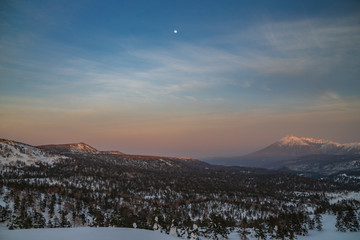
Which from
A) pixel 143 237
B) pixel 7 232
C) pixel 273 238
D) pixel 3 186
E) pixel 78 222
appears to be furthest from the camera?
pixel 3 186

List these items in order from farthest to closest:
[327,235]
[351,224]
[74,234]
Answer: [351,224] < [327,235] < [74,234]

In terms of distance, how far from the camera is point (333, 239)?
128 metres

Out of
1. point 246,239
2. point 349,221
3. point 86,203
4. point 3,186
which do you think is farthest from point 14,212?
point 349,221

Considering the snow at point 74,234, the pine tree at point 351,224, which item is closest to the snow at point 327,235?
the pine tree at point 351,224

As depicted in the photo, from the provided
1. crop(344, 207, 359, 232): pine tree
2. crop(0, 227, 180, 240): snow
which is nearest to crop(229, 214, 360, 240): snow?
crop(344, 207, 359, 232): pine tree

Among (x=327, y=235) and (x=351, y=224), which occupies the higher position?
(x=351, y=224)

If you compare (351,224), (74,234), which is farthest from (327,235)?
(74,234)

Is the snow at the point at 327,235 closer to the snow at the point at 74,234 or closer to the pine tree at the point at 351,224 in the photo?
the pine tree at the point at 351,224

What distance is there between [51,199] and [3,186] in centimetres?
4343

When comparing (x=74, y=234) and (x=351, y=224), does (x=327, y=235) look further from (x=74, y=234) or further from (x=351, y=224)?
(x=74, y=234)

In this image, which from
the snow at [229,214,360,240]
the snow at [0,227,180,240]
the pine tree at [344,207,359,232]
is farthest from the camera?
the pine tree at [344,207,359,232]

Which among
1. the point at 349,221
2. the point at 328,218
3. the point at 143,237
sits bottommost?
the point at 328,218

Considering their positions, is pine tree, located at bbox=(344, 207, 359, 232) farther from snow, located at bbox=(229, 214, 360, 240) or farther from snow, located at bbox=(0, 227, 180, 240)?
snow, located at bbox=(0, 227, 180, 240)

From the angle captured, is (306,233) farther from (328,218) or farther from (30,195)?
(30,195)
